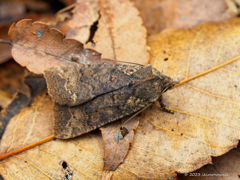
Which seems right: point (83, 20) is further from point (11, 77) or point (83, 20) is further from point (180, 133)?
point (180, 133)

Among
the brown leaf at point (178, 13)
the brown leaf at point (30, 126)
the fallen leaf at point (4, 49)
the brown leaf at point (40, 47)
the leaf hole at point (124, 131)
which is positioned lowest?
the brown leaf at point (30, 126)

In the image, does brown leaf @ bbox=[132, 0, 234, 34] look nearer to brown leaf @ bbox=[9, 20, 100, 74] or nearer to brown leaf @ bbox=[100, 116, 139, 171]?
brown leaf @ bbox=[9, 20, 100, 74]

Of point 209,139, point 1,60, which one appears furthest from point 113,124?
point 1,60

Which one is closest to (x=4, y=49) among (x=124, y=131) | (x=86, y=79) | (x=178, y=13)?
(x=86, y=79)

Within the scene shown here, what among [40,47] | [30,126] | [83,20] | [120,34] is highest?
[83,20]

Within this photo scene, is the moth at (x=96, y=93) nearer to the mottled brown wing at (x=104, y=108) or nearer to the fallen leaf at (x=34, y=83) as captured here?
the mottled brown wing at (x=104, y=108)

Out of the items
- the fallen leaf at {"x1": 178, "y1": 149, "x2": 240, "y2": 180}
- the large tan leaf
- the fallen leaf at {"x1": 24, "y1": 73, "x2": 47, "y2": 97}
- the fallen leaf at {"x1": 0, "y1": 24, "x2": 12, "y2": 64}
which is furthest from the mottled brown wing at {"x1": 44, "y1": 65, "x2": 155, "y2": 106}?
the fallen leaf at {"x1": 0, "y1": 24, "x2": 12, "y2": 64}

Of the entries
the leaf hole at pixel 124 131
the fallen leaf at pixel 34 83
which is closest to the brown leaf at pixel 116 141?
the leaf hole at pixel 124 131
